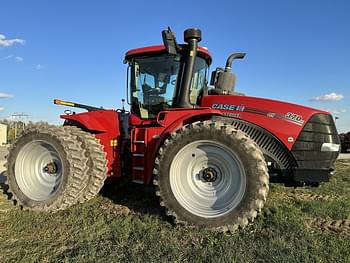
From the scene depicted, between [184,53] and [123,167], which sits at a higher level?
[184,53]

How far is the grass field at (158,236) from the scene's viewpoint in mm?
3984

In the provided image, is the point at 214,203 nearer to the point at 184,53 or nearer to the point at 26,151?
the point at 184,53

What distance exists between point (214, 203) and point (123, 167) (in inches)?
90.3

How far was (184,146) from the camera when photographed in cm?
529

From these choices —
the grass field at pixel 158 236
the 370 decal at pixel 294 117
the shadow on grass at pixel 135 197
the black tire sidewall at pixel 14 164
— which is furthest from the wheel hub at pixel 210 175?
the black tire sidewall at pixel 14 164

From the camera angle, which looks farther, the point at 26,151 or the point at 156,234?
the point at 26,151

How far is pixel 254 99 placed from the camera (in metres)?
5.70

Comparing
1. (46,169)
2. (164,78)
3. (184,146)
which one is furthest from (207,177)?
(46,169)

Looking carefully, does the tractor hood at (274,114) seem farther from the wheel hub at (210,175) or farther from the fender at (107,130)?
the fender at (107,130)

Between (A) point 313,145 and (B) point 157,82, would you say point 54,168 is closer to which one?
(B) point 157,82

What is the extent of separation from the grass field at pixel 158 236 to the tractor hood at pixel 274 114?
126 cm

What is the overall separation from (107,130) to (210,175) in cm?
246

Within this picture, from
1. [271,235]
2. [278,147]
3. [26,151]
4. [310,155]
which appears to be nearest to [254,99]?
[278,147]

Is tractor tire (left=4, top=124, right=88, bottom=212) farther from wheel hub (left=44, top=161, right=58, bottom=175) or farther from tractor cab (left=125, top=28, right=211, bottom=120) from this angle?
tractor cab (left=125, top=28, right=211, bottom=120)
